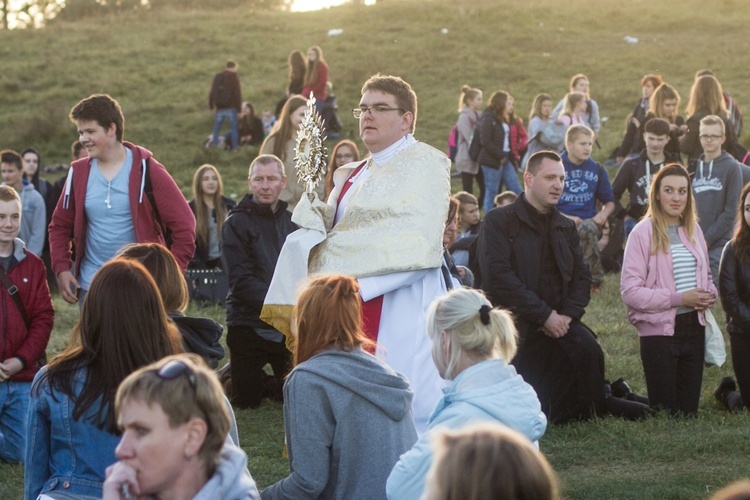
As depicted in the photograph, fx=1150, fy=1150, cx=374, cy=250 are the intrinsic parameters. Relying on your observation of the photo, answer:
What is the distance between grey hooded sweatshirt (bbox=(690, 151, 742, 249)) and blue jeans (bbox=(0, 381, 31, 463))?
6.34m

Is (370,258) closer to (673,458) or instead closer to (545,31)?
(673,458)

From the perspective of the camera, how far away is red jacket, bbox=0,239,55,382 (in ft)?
24.5

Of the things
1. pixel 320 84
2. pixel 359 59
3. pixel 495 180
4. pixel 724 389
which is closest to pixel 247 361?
pixel 724 389

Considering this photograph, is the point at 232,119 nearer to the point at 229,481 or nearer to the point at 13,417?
the point at 13,417

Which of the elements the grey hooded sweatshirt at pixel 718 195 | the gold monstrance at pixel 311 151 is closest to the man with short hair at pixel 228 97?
the grey hooded sweatshirt at pixel 718 195

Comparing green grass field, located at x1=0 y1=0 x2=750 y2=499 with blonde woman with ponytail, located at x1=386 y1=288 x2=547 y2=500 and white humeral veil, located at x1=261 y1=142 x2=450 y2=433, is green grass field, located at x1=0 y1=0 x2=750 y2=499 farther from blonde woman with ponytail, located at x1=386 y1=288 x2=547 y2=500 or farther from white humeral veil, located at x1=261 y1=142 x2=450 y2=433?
blonde woman with ponytail, located at x1=386 y1=288 x2=547 y2=500

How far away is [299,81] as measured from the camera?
71.8 ft

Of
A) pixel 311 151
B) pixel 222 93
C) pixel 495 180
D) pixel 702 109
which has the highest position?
pixel 311 151

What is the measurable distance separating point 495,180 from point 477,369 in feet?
41.8

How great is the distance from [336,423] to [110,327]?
1011mm

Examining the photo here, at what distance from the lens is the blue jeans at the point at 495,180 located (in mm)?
16953

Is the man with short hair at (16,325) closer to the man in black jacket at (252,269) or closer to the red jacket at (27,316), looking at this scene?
the red jacket at (27,316)

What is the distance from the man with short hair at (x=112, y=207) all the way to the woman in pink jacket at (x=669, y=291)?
318cm

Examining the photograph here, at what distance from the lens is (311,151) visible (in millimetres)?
6398
